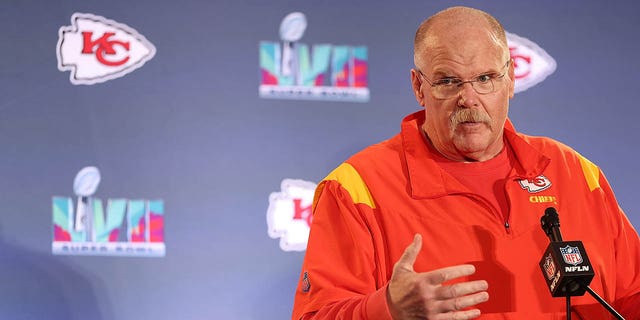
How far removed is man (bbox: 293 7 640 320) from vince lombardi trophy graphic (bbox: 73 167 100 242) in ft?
3.39

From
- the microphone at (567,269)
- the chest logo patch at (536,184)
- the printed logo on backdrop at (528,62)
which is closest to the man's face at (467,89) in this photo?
the chest logo patch at (536,184)

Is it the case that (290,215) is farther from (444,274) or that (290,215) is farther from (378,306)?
(444,274)

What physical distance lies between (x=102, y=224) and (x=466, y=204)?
4.25 feet

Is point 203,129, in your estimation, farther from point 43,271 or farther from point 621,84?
point 621,84

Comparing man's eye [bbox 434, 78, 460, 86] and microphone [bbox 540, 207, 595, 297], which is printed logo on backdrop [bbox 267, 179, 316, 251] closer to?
man's eye [bbox 434, 78, 460, 86]

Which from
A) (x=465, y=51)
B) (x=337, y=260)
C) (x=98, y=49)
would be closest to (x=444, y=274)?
(x=337, y=260)

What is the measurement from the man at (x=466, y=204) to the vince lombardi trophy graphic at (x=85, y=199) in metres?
1.03

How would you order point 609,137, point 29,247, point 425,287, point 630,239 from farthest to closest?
point 609,137 → point 29,247 → point 630,239 → point 425,287

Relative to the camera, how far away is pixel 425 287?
1.20 meters

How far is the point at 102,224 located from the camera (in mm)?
2455

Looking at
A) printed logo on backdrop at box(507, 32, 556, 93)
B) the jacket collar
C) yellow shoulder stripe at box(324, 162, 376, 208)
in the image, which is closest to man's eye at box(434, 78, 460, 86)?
the jacket collar

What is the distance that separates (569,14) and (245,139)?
1264 mm

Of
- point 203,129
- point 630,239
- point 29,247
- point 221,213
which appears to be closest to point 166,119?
point 203,129

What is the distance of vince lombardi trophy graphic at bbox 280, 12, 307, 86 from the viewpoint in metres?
2.59
